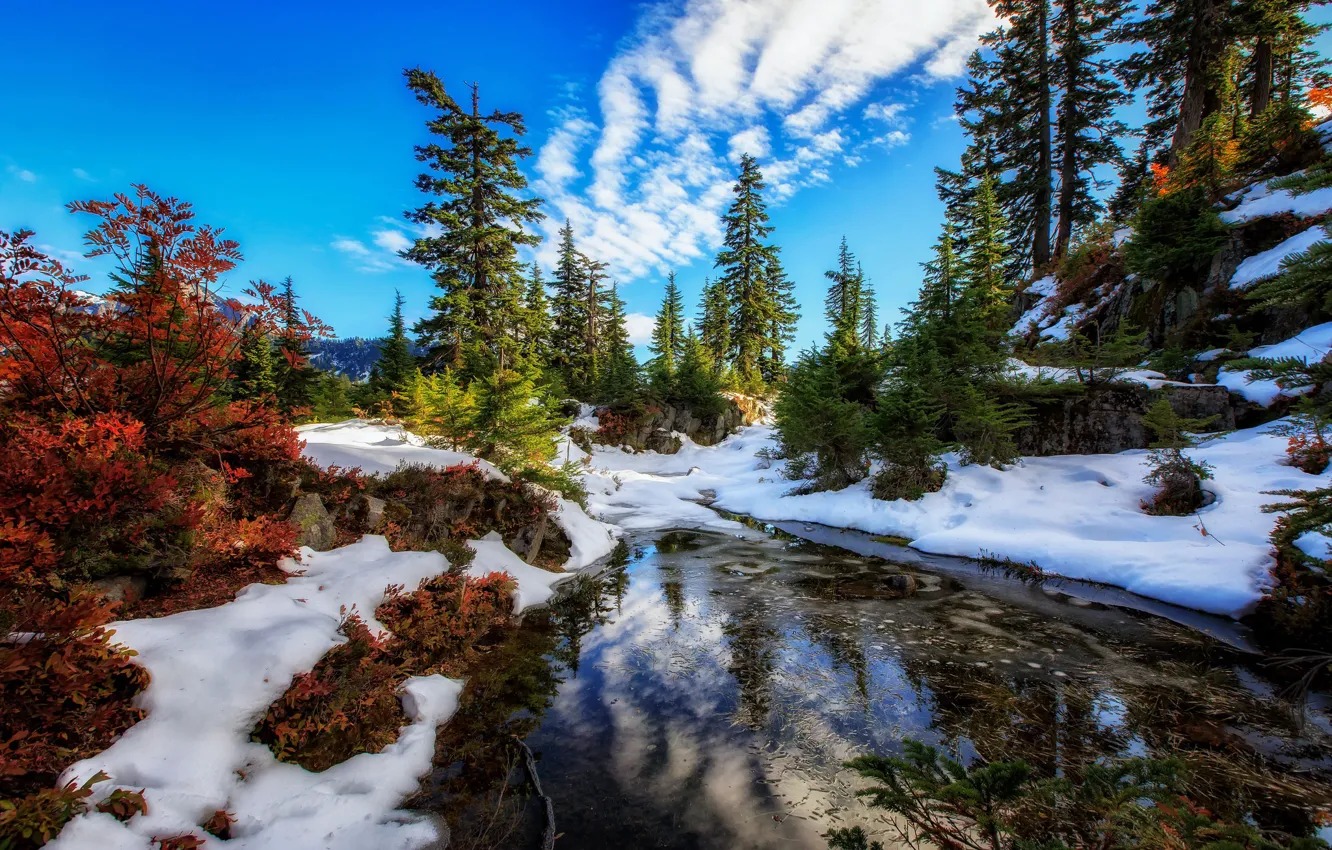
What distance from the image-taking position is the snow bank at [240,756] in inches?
122

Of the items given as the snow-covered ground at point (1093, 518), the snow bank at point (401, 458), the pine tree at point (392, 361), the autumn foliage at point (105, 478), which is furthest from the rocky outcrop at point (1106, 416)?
the pine tree at point (392, 361)

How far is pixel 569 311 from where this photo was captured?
38875 millimetres

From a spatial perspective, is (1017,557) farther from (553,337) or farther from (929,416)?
(553,337)

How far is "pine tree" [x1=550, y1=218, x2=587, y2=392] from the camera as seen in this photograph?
125ft

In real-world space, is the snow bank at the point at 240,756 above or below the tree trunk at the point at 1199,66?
below

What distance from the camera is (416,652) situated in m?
5.89

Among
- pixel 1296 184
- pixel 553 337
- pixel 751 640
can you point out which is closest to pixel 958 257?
pixel 1296 184

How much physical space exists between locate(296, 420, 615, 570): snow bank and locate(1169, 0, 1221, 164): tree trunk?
2425cm

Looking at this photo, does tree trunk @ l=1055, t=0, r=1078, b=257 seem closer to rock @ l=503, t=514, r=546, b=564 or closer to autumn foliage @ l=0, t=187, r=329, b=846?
rock @ l=503, t=514, r=546, b=564

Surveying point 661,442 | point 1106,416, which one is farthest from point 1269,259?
point 661,442

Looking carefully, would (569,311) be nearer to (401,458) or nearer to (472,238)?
(472,238)

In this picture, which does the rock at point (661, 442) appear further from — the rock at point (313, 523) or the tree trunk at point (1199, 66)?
the tree trunk at point (1199, 66)

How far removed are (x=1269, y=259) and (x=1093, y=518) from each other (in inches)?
376

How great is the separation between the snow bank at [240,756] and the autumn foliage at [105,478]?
0.20m
